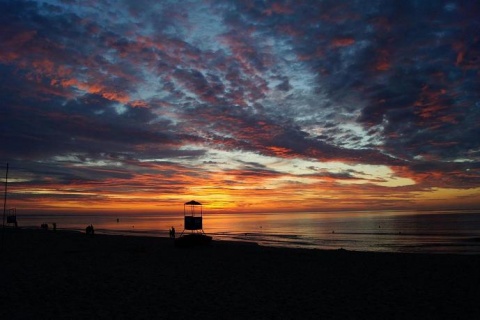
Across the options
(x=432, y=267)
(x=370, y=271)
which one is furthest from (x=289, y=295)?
(x=432, y=267)

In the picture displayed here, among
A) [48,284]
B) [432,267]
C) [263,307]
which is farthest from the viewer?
[432,267]

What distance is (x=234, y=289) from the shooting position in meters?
12.1

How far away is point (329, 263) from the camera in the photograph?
61.4 ft

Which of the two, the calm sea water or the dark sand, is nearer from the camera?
the dark sand

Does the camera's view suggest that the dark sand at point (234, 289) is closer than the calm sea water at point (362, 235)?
Yes

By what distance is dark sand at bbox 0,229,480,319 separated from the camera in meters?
9.24

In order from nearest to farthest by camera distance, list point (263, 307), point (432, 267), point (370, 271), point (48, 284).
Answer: point (263, 307) < point (48, 284) < point (370, 271) < point (432, 267)

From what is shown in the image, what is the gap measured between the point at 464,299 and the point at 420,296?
3.95 feet

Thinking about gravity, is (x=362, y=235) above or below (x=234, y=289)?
below

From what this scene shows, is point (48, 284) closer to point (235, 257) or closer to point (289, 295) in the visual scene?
point (289, 295)

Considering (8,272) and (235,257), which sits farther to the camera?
(235,257)

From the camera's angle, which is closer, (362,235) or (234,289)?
(234,289)

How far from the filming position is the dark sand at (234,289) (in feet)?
30.3

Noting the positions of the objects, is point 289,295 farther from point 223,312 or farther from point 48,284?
point 48,284
